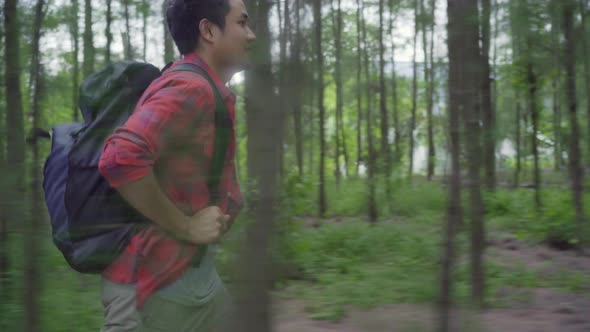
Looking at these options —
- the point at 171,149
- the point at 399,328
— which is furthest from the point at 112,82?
the point at 399,328

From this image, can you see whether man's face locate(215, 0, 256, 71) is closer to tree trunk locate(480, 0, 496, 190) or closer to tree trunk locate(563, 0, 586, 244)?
tree trunk locate(480, 0, 496, 190)

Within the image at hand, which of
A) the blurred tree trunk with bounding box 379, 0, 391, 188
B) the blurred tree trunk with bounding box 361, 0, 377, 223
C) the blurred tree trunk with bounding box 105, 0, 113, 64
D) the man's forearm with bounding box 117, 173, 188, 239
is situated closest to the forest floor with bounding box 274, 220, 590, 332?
the man's forearm with bounding box 117, 173, 188, 239

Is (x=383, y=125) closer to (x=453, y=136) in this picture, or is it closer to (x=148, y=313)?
(x=453, y=136)

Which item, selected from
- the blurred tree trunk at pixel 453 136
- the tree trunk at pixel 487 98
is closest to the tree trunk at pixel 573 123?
the tree trunk at pixel 487 98

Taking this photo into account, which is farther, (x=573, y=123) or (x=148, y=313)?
(x=573, y=123)

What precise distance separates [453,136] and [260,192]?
120 centimetres

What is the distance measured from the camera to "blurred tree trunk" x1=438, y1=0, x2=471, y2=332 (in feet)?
7.08

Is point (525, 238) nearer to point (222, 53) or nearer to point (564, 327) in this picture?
point (564, 327)

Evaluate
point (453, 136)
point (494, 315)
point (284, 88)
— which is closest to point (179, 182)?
point (284, 88)

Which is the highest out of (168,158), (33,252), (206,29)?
(206,29)

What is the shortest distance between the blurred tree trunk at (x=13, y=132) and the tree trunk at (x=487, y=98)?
2731mm

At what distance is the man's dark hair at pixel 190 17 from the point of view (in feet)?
4.99

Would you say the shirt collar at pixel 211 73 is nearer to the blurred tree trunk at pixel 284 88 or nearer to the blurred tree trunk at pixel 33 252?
the blurred tree trunk at pixel 284 88

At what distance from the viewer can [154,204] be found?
4.75 ft
